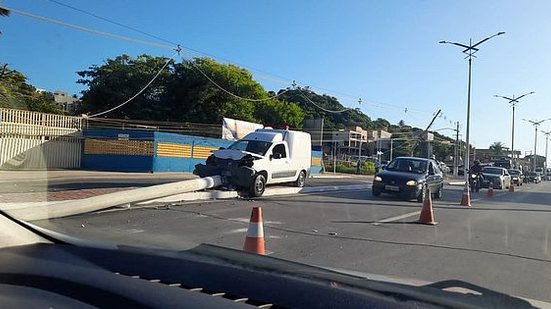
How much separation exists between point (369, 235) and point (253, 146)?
8.33 meters

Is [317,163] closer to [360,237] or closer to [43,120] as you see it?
[43,120]

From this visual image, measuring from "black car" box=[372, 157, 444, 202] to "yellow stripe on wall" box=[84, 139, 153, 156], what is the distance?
1457cm

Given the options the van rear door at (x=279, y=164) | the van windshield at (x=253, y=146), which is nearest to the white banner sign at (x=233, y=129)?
the van rear door at (x=279, y=164)

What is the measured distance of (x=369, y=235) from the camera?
9.72 m

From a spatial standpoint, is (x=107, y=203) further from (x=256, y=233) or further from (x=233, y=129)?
(x=233, y=129)

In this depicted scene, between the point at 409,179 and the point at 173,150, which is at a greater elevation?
the point at 173,150

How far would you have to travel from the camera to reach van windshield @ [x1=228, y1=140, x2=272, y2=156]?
17.2m

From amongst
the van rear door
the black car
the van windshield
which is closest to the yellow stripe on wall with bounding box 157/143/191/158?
the van windshield

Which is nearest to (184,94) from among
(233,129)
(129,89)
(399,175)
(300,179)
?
(129,89)

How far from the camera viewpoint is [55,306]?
224 cm

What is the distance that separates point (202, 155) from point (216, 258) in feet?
98.6

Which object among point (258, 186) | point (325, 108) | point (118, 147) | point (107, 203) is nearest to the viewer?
point (107, 203)

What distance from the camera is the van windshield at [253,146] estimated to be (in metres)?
17.2

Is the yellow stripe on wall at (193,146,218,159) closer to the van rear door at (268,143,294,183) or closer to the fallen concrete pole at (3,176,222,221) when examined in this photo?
the van rear door at (268,143,294,183)
